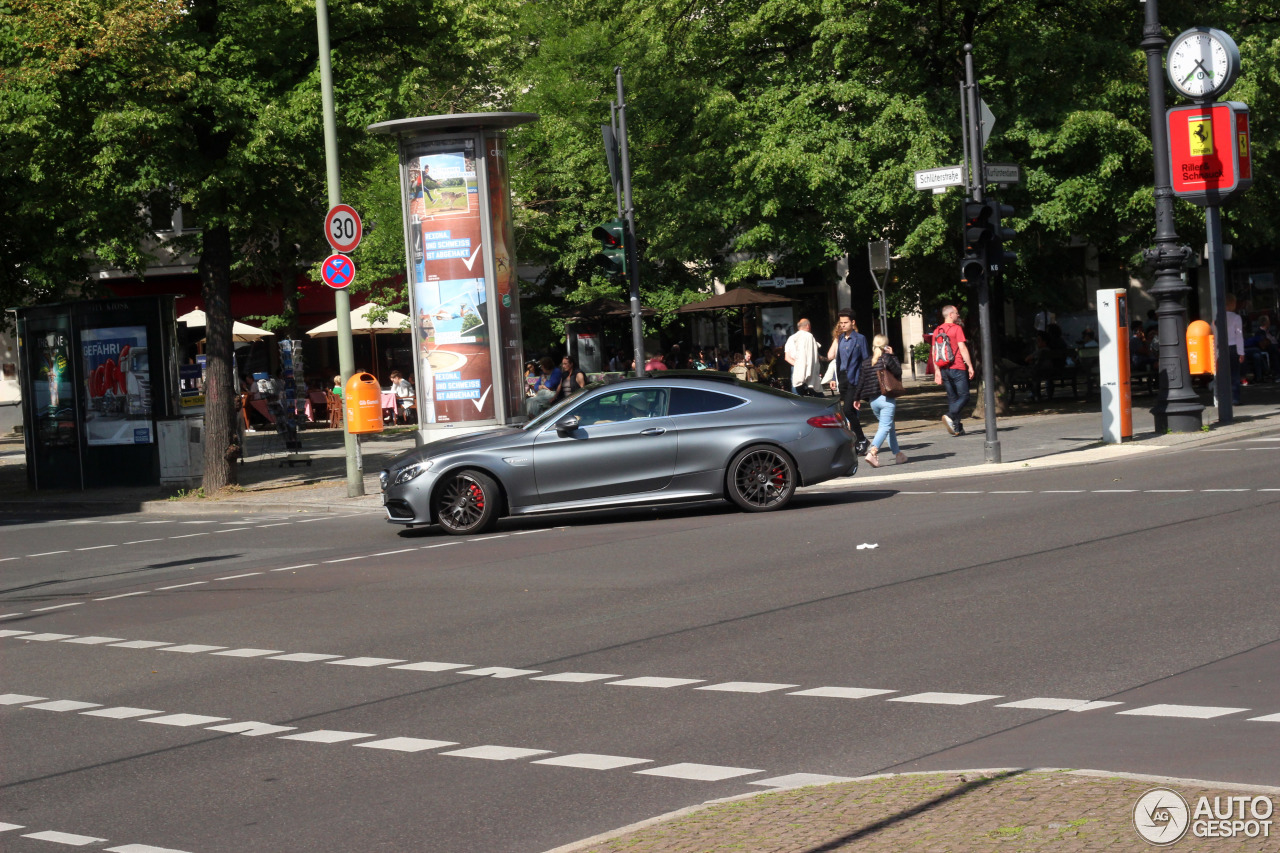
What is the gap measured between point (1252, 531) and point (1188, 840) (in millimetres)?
7797

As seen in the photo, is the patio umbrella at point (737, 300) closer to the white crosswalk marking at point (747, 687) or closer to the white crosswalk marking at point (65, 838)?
the white crosswalk marking at point (747, 687)

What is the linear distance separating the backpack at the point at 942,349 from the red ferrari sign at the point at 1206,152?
12.7 feet

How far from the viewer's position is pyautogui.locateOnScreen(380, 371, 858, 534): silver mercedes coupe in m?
15.6

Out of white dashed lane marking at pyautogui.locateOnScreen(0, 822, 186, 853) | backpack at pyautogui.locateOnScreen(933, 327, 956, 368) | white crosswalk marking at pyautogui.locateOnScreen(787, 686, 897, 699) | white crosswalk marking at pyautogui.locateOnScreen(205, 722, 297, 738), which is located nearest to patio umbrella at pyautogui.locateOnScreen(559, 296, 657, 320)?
backpack at pyautogui.locateOnScreen(933, 327, 956, 368)

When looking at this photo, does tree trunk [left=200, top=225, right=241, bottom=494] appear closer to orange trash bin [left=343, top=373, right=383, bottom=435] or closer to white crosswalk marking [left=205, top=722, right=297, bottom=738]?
orange trash bin [left=343, top=373, right=383, bottom=435]

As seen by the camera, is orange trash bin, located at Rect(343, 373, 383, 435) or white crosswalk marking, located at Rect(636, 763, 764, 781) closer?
white crosswalk marking, located at Rect(636, 763, 764, 781)

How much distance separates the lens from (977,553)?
38.2ft

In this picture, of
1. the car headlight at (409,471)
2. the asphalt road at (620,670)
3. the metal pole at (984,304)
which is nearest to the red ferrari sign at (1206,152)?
the metal pole at (984,304)

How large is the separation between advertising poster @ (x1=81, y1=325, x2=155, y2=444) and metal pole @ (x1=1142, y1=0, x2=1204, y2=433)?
52.5ft

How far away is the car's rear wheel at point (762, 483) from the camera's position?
15648 mm

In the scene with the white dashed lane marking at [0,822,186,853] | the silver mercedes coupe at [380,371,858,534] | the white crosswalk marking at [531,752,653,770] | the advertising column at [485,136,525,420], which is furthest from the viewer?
the advertising column at [485,136,525,420]

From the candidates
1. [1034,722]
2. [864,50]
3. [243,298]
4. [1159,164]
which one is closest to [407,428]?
[243,298]

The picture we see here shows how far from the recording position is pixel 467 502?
15805 millimetres

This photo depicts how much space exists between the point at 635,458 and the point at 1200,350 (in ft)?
32.7
